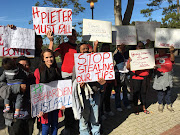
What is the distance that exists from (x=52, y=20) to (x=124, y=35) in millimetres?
2076

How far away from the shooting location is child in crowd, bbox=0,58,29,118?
2.23 meters

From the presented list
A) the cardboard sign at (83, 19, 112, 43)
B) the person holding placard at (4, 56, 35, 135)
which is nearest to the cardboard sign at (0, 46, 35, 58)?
the person holding placard at (4, 56, 35, 135)

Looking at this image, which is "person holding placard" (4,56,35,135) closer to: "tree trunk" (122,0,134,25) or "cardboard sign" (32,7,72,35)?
"cardboard sign" (32,7,72,35)

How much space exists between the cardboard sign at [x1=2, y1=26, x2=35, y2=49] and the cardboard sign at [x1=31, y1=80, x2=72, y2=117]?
37.8 inches

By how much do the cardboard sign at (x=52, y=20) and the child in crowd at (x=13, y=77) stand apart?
0.99 metres

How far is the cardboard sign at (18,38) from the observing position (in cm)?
276

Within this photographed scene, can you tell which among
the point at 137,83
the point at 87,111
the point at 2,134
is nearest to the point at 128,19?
the point at 137,83

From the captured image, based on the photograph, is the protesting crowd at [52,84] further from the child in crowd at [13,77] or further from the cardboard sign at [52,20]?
the cardboard sign at [52,20]

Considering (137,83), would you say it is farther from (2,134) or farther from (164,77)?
(2,134)

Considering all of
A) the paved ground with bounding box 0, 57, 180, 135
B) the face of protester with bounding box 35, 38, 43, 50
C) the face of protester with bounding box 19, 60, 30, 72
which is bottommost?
the paved ground with bounding box 0, 57, 180, 135

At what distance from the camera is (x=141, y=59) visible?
407cm

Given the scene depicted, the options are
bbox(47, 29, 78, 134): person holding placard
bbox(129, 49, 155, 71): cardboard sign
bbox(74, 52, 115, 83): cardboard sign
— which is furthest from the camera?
bbox(129, 49, 155, 71): cardboard sign

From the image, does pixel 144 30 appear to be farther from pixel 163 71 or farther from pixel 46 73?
pixel 46 73

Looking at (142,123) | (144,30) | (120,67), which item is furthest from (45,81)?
(144,30)
